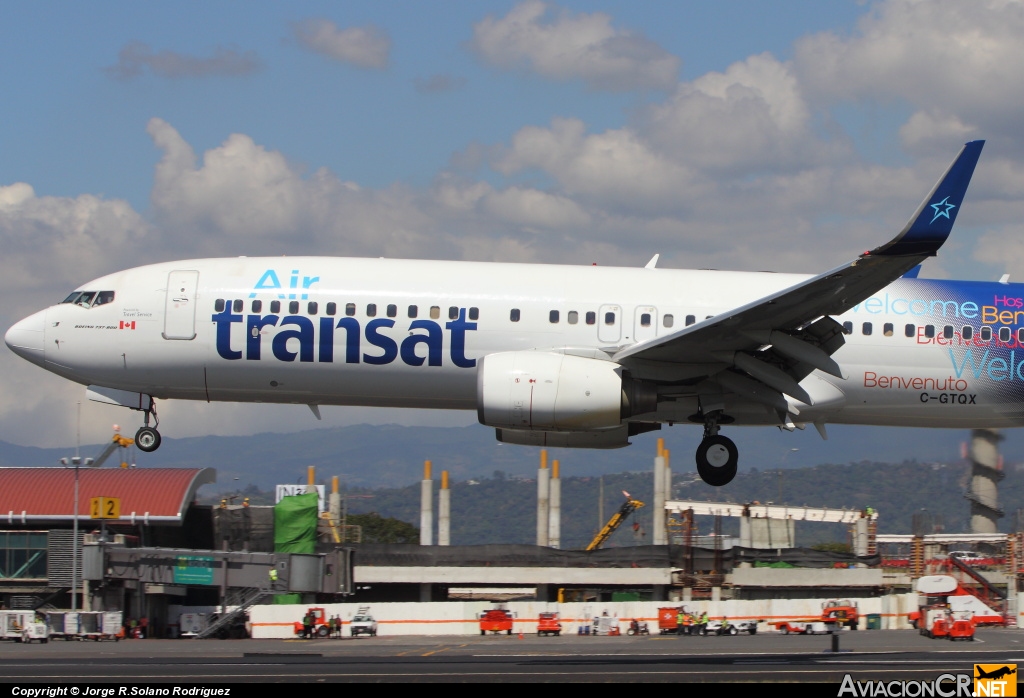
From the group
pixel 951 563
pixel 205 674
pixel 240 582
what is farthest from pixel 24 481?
pixel 951 563

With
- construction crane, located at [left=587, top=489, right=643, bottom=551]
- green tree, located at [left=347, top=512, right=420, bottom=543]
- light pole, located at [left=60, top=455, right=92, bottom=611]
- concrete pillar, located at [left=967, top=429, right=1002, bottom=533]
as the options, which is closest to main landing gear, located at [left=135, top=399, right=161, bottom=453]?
concrete pillar, located at [left=967, top=429, right=1002, bottom=533]

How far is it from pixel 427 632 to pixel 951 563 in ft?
87.6

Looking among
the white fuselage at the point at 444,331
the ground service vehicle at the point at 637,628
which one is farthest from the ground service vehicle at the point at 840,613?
the white fuselage at the point at 444,331

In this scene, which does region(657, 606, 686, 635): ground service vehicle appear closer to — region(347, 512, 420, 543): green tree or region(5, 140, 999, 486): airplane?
region(5, 140, 999, 486): airplane

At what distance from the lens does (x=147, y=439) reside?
88.0 ft

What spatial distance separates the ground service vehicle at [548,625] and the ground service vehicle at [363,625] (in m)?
5.46

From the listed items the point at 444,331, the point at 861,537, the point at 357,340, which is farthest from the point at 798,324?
the point at 861,537

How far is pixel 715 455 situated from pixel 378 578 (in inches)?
1354

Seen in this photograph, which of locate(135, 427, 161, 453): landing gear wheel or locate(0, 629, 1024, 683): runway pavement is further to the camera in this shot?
locate(135, 427, 161, 453): landing gear wheel

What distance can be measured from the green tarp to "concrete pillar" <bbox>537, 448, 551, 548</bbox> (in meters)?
51.6

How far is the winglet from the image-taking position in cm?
2020

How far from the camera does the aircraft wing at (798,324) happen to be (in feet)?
66.9

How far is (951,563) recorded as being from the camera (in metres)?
54.4

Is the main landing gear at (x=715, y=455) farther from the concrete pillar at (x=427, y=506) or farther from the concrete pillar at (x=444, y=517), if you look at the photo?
the concrete pillar at (x=427, y=506)
